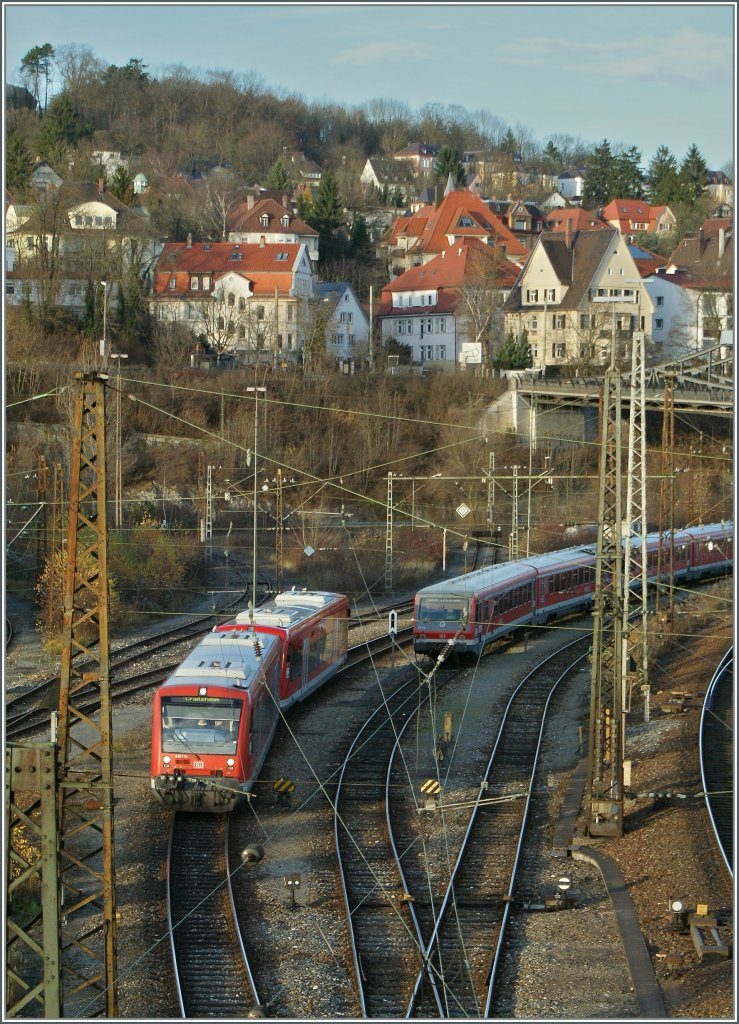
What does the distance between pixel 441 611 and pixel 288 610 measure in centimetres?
568

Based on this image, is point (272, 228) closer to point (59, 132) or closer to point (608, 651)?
point (59, 132)

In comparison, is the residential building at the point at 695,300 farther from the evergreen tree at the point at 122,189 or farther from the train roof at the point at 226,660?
the train roof at the point at 226,660

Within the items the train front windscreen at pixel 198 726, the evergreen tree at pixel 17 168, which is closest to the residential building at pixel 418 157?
the evergreen tree at pixel 17 168

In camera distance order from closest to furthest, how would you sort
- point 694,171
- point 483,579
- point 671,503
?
point 671,503 → point 483,579 → point 694,171

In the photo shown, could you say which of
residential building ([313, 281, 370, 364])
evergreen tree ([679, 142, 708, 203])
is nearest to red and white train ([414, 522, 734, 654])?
residential building ([313, 281, 370, 364])

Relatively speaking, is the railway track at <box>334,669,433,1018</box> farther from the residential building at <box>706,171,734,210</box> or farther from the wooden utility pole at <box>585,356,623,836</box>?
the residential building at <box>706,171,734,210</box>

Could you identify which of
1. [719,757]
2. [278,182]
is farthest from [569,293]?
[719,757]

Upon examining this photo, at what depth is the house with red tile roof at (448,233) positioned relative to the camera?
93.3 m

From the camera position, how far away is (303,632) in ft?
80.9

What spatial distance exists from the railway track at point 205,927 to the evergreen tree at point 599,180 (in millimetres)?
109012

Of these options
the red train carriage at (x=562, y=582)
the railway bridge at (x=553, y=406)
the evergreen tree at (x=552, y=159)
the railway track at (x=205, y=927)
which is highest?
the evergreen tree at (x=552, y=159)

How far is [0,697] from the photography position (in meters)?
12.3

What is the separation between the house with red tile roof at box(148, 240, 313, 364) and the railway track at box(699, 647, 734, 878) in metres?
44.1

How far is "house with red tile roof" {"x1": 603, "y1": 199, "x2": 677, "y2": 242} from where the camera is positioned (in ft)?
353
